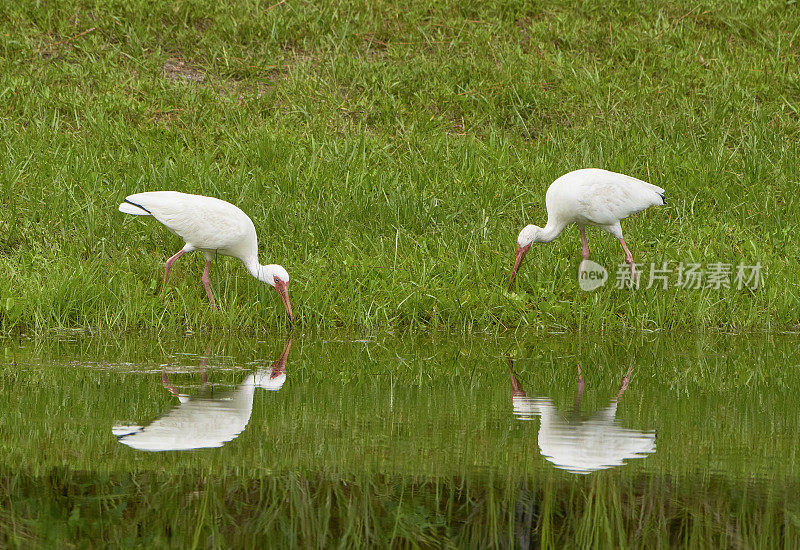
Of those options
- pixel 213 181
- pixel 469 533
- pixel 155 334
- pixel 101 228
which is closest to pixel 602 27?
pixel 213 181

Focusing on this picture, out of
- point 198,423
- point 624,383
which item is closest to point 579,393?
point 624,383

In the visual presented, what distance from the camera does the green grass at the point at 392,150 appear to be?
27.4 ft

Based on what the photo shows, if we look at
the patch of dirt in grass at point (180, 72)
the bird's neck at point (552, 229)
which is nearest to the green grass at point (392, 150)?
the patch of dirt in grass at point (180, 72)

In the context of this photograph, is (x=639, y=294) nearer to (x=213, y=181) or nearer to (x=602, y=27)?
(x=213, y=181)

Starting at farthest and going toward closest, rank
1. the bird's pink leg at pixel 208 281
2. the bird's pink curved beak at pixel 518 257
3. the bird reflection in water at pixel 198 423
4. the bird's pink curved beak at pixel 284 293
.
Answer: the bird's pink curved beak at pixel 518 257 < the bird's pink leg at pixel 208 281 < the bird's pink curved beak at pixel 284 293 < the bird reflection in water at pixel 198 423

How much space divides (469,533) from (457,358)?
356cm

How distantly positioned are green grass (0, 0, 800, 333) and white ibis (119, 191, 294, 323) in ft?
0.75

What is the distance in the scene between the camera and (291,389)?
5.67m

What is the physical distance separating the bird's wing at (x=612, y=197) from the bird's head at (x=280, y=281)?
2.56m

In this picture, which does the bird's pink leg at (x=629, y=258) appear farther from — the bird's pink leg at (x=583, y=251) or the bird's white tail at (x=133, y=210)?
the bird's white tail at (x=133, y=210)

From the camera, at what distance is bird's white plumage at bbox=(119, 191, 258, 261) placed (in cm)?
837

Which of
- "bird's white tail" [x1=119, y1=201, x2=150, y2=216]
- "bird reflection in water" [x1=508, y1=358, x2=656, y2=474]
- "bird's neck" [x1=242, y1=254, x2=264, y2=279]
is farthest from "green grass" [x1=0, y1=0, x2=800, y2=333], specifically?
"bird reflection in water" [x1=508, y1=358, x2=656, y2=474]

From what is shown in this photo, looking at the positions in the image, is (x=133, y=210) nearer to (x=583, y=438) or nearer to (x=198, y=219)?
(x=198, y=219)

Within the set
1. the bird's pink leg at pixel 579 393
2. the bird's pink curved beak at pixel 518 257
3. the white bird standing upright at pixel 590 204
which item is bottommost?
the bird's pink leg at pixel 579 393
